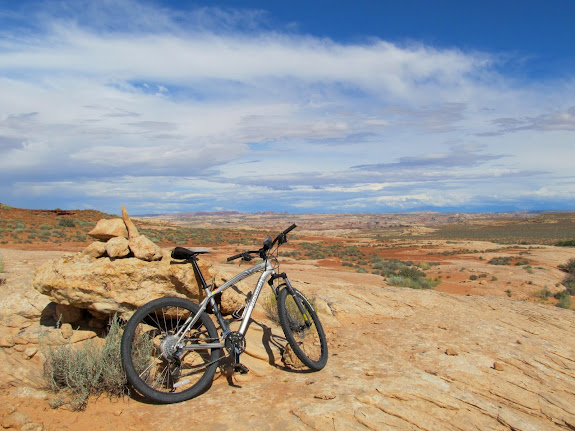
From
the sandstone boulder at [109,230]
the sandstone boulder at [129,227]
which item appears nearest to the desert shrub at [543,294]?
the sandstone boulder at [129,227]

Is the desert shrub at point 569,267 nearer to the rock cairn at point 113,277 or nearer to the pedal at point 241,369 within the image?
the pedal at point 241,369

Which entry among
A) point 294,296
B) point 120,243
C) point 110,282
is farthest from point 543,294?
point 110,282

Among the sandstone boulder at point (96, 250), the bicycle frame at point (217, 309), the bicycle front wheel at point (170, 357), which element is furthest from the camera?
the sandstone boulder at point (96, 250)

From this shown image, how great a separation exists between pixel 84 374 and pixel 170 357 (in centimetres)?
93

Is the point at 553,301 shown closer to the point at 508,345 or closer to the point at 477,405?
the point at 508,345

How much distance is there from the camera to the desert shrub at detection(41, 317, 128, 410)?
168 inches

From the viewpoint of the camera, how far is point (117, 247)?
549 centimetres

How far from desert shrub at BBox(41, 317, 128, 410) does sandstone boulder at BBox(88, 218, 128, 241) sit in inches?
71.5

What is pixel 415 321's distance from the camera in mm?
7836

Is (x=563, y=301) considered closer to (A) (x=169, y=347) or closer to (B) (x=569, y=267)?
(B) (x=569, y=267)

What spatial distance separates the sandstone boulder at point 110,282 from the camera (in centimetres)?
514

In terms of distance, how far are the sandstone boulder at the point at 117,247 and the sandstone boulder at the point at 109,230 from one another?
0.25 m

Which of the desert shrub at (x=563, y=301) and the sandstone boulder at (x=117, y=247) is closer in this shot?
the sandstone boulder at (x=117, y=247)

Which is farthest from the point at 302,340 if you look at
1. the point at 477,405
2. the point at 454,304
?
the point at 454,304
